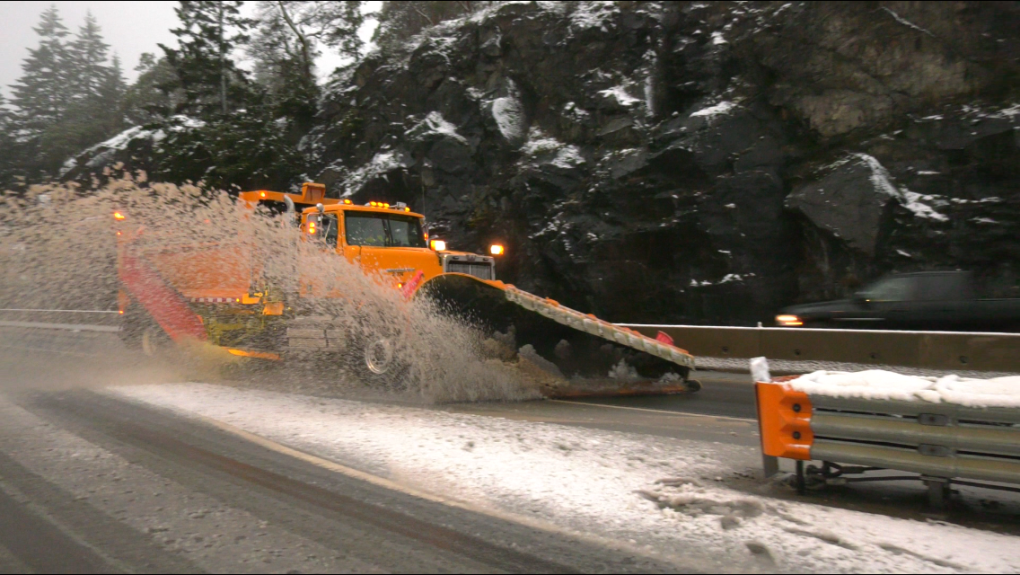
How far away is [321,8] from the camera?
3956 cm

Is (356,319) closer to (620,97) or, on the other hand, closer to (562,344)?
(562,344)

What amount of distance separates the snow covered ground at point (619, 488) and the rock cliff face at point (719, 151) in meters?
14.6

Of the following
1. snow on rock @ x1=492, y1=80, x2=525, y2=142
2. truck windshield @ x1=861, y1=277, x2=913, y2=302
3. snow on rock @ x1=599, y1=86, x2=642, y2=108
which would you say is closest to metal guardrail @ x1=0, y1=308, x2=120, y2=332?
truck windshield @ x1=861, y1=277, x2=913, y2=302

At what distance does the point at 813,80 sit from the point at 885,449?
19659 mm

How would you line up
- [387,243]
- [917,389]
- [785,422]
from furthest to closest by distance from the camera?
[387,243] → [785,422] → [917,389]

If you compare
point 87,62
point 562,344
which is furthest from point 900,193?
point 87,62

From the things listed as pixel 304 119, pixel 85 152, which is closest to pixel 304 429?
pixel 304 119

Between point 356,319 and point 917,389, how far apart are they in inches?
249

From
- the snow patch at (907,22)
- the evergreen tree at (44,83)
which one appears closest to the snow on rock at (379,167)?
the evergreen tree at (44,83)

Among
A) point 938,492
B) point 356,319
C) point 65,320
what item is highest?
point 65,320

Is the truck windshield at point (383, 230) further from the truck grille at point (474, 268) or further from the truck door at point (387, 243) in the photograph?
the truck grille at point (474, 268)

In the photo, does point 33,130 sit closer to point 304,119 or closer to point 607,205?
point 607,205

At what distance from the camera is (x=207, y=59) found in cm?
3728

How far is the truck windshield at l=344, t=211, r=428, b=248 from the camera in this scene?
→ 9773mm
